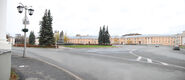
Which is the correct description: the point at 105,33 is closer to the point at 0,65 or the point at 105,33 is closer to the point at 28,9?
the point at 28,9

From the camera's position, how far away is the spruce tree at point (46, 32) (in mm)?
31205

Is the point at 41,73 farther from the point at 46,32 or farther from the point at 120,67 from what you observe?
the point at 46,32

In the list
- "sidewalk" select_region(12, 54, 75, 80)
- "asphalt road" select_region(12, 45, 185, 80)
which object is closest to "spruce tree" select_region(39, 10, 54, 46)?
"asphalt road" select_region(12, 45, 185, 80)

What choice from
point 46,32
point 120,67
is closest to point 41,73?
point 120,67

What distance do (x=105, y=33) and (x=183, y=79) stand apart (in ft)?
175

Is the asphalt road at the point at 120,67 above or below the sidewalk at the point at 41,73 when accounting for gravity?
below

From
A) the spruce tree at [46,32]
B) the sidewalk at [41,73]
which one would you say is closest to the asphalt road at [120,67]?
the sidewalk at [41,73]

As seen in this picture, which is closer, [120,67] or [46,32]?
[120,67]

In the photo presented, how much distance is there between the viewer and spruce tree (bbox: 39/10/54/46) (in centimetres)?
3120

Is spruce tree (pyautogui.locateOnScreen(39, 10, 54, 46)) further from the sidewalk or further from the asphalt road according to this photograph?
the sidewalk

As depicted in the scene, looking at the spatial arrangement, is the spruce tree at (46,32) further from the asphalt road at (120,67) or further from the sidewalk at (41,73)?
the sidewalk at (41,73)

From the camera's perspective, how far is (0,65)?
11.2 feet

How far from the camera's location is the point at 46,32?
1239 inches

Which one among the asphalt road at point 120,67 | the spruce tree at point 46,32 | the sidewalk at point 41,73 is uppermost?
the spruce tree at point 46,32
